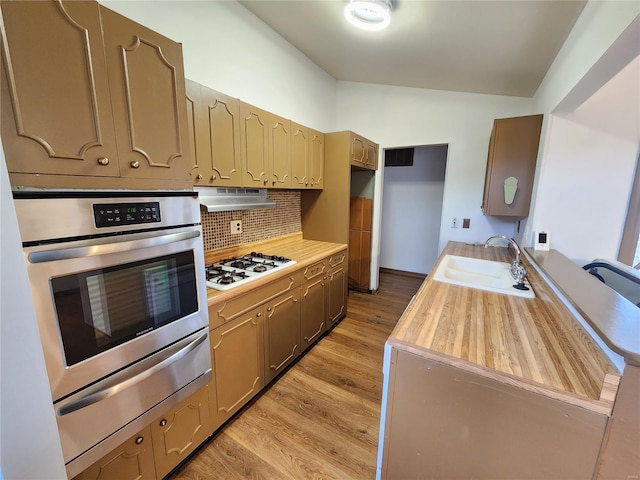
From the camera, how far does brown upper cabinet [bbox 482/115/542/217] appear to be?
2.30 m

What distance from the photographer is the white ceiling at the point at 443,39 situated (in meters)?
1.61

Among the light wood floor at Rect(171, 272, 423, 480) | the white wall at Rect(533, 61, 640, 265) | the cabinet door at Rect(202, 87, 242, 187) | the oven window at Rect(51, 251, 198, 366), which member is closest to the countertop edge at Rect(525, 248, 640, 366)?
the white wall at Rect(533, 61, 640, 265)

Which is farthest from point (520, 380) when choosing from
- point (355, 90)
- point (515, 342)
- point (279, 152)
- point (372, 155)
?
point (355, 90)

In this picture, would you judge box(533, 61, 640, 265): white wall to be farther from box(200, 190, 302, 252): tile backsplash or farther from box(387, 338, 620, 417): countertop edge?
box(200, 190, 302, 252): tile backsplash

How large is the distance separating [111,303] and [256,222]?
1.67 m

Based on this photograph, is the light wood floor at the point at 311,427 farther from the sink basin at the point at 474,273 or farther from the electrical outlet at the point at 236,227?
the electrical outlet at the point at 236,227

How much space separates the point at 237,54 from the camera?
7.00 feet

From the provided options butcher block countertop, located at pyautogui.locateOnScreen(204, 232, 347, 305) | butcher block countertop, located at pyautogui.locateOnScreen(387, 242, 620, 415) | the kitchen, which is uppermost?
the kitchen

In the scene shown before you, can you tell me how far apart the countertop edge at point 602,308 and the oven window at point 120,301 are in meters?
1.54

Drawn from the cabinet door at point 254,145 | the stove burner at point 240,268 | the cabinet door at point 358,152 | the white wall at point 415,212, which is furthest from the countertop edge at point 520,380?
the white wall at point 415,212

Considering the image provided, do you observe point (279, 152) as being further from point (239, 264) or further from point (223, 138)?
point (239, 264)

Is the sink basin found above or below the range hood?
below

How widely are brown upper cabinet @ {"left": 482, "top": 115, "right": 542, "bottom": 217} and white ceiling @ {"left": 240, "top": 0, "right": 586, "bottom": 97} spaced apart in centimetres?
43

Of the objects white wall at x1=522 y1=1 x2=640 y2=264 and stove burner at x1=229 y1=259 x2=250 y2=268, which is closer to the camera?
white wall at x1=522 y1=1 x2=640 y2=264
